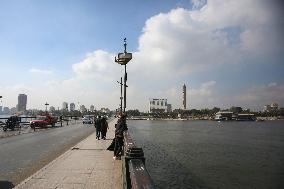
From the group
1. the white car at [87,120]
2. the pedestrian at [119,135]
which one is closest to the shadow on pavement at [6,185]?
the pedestrian at [119,135]

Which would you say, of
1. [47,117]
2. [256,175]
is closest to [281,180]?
[256,175]

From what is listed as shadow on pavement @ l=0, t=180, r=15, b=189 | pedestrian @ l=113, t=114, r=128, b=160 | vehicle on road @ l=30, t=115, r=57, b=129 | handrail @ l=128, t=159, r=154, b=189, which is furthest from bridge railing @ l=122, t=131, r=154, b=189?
vehicle on road @ l=30, t=115, r=57, b=129

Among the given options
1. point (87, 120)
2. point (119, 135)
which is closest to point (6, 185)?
point (119, 135)

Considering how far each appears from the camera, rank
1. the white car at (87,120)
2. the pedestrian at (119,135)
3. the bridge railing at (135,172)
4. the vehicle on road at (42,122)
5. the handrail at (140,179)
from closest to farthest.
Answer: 1. the handrail at (140,179)
2. the bridge railing at (135,172)
3. the pedestrian at (119,135)
4. the vehicle on road at (42,122)
5. the white car at (87,120)

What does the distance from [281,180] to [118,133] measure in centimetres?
1420

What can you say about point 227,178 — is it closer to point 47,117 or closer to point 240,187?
point 240,187

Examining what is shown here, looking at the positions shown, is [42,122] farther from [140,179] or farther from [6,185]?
[140,179]

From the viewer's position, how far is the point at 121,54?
2519cm

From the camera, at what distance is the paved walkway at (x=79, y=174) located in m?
10.3

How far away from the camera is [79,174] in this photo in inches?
470

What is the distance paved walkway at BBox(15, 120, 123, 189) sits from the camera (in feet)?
33.7

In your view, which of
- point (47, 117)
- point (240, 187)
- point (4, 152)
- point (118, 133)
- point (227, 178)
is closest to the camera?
point (118, 133)

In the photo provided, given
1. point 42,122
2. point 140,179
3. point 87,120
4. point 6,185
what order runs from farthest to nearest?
point 87,120 < point 42,122 < point 6,185 < point 140,179

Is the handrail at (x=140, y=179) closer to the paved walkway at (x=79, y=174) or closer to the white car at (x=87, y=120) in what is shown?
the paved walkway at (x=79, y=174)
